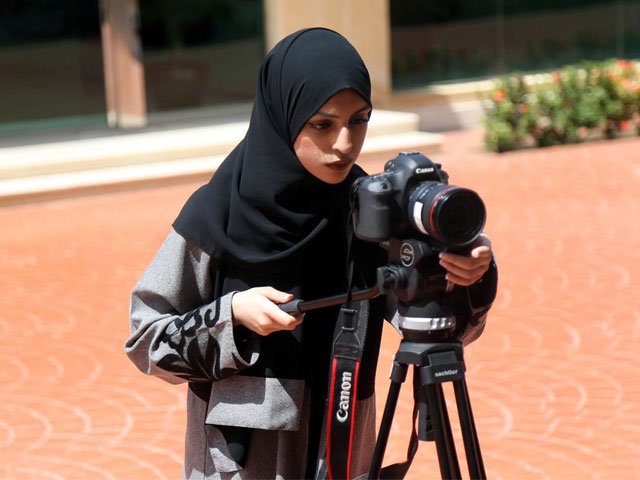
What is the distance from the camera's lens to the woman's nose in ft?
7.48

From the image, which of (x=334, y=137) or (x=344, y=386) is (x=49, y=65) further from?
(x=344, y=386)

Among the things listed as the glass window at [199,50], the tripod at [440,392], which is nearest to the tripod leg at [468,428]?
the tripod at [440,392]

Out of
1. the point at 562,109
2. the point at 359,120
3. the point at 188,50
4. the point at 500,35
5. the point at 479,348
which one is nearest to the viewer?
the point at 359,120

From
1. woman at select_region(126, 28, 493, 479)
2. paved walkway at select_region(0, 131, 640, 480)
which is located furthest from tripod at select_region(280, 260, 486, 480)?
paved walkway at select_region(0, 131, 640, 480)

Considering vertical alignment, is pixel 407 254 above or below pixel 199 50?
above

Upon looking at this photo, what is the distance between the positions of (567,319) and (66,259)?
360cm

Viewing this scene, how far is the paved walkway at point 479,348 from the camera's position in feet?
15.3

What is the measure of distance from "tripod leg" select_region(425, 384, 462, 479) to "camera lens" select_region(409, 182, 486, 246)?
31cm

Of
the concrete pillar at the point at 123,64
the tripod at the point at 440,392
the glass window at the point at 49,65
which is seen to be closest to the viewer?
the tripod at the point at 440,392

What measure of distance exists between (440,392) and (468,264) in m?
0.26

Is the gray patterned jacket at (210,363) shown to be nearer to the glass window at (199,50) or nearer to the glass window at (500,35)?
the glass window at (199,50)

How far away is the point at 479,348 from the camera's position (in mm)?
5918

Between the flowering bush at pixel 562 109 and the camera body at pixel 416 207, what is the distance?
9.80 metres

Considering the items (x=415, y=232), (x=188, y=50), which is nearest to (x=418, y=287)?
(x=415, y=232)
